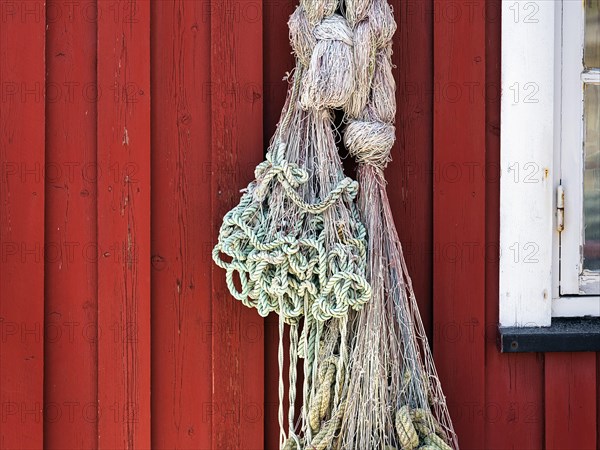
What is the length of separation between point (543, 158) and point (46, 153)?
1398 millimetres

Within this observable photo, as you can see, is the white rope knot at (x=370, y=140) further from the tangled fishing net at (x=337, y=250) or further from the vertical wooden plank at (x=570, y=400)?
the vertical wooden plank at (x=570, y=400)

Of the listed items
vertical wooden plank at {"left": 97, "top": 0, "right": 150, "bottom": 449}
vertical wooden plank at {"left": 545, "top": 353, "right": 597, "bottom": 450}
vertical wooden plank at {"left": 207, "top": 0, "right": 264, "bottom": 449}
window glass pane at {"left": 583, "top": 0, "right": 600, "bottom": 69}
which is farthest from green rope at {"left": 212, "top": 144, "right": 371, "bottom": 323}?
window glass pane at {"left": 583, "top": 0, "right": 600, "bottom": 69}

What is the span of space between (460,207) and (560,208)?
11.6 inches

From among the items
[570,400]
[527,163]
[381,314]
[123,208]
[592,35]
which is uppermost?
[592,35]

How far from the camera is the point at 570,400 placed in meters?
2.04

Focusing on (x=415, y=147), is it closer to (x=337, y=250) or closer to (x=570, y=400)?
(x=337, y=250)

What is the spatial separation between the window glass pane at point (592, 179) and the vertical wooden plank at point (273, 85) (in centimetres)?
88

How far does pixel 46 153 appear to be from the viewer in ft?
6.53

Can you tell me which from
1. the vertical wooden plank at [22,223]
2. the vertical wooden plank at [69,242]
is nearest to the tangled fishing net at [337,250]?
the vertical wooden plank at [69,242]

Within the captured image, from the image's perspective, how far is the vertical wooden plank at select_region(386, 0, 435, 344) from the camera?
2047 mm

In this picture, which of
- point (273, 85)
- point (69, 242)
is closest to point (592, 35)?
point (273, 85)

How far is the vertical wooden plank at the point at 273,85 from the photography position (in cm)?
203

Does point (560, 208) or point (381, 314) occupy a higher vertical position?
point (560, 208)

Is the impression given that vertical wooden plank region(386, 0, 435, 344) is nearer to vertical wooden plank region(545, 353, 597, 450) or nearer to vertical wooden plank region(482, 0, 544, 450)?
vertical wooden plank region(482, 0, 544, 450)
